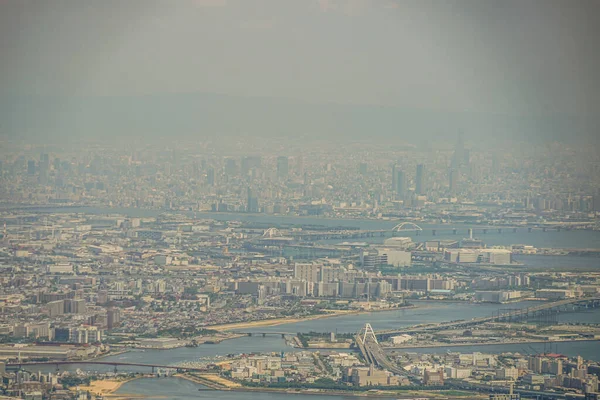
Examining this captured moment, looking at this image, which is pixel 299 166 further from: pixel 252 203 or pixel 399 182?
pixel 252 203

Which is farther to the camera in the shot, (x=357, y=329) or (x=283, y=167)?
(x=283, y=167)

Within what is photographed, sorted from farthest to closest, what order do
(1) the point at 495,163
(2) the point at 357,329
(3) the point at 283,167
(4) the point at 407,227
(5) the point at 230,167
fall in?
(3) the point at 283,167, (5) the point at 230,167, (1) the point at 495,163, (4) the point at 407,227, (2) the point at 357,329

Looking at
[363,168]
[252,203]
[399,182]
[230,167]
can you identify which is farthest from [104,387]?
[363,168]

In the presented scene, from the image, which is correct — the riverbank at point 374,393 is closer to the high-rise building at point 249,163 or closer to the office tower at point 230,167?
the office tower at point 230,167

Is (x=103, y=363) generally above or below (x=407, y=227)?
below

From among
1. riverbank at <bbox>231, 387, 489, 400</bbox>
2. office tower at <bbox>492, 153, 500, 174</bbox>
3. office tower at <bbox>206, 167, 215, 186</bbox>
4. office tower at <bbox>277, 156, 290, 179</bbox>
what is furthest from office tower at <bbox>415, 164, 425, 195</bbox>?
riverbank at <bbox>231, 387, 489, 400</bbox>

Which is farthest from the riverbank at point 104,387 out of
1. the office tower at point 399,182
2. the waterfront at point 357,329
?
the office tower at point 399,182
